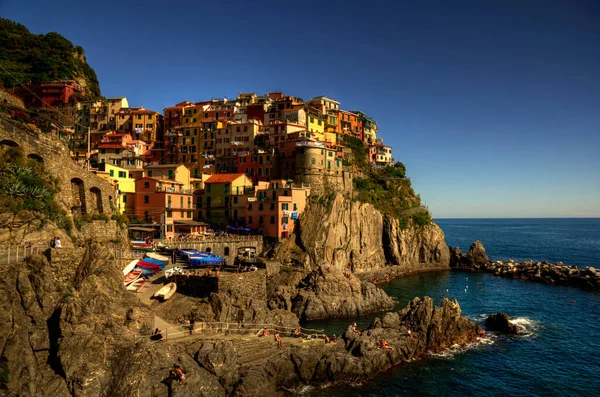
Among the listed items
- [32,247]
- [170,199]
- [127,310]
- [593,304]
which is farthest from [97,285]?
[593,304]

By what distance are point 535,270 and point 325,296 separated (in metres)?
49.2

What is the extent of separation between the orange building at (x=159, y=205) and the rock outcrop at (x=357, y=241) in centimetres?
1581

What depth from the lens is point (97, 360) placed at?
23.3 metres

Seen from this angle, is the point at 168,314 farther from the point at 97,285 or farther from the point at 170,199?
the point at 170,199

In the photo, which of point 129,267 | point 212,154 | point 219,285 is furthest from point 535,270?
point 129,267

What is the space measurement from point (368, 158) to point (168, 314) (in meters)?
67.5

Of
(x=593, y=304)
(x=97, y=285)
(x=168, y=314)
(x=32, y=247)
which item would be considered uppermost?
(x=32, y=247)

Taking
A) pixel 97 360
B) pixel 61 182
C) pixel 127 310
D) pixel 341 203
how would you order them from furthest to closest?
pixel 341 203
pixel 61 182
pixel 127 310
pixel 97 360

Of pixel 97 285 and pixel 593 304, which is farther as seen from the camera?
pixel 593 304

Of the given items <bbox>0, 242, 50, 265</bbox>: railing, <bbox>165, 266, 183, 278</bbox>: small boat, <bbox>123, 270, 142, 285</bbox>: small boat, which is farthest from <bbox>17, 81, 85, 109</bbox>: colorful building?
<bbox>0, 242, 50, 265</bbox>: railing

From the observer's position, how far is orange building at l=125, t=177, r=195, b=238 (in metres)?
58.0

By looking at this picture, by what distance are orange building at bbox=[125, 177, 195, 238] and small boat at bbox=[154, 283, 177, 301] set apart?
20.0 m

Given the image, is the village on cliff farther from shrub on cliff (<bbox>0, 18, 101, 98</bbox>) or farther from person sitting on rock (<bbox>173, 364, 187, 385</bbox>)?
person sitting on rock (<bbox>173, 364, 187, 385</bbox>)

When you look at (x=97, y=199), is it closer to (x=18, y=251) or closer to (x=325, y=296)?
(x=18, y=251)
